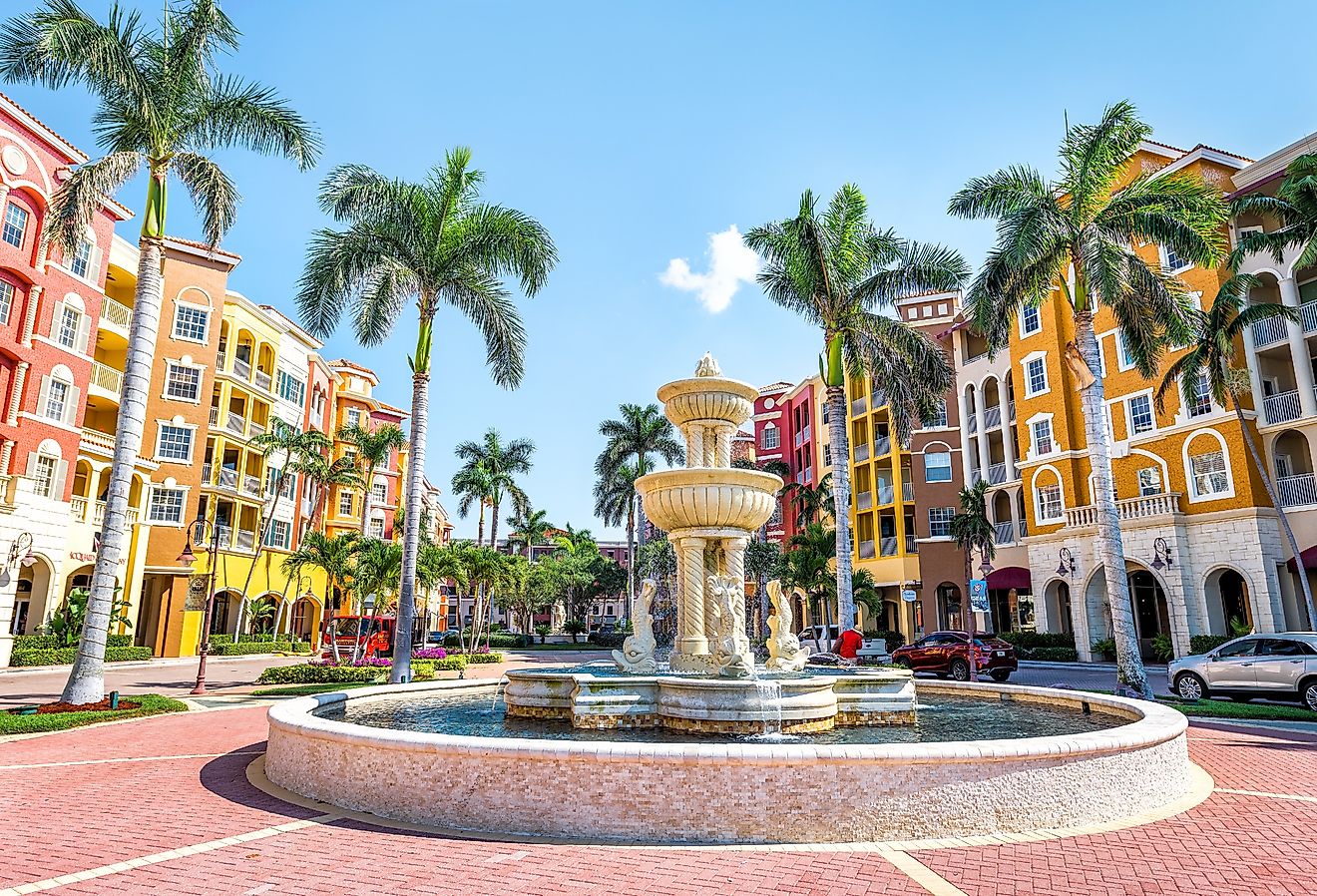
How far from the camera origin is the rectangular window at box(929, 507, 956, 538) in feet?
144

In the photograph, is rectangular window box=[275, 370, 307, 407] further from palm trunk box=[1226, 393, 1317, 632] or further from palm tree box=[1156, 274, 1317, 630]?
palm trunk box=[1226, 393, 1317, 632]

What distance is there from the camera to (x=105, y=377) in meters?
32.7

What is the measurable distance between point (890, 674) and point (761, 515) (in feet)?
10.4

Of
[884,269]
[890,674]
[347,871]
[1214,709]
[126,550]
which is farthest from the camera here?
[126,550]

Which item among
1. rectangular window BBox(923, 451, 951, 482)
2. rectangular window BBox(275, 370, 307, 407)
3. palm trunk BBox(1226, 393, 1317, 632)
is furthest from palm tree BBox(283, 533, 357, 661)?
palm trunk BBox(1226, 393, 1317, 632)

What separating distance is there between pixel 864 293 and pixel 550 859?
69.7 ft

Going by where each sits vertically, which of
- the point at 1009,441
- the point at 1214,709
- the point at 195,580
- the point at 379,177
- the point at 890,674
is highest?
the point at 379,177

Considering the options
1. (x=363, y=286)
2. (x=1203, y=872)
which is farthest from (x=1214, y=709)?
(x=363, y=286)

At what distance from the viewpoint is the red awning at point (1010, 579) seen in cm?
3775

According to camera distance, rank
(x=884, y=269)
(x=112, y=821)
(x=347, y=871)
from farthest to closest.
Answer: (x=884, y=269), (x=112, y=821), (x=347, y=871)

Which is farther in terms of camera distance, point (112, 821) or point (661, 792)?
point (112, 821)

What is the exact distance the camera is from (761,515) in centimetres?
1277

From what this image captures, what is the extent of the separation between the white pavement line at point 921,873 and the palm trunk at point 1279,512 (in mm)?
24172

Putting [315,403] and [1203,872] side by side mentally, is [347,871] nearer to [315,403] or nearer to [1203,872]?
[1203,872]
